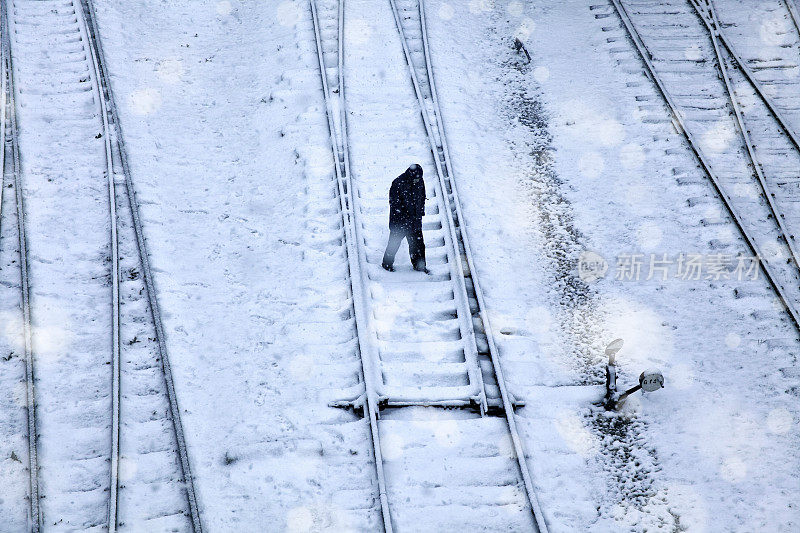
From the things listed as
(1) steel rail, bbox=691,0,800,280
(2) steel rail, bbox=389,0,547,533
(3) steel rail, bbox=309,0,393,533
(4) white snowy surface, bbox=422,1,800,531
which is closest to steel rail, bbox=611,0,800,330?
(4) white snowy surface, bbox=422,1,800,531

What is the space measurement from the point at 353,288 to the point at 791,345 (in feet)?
15.8

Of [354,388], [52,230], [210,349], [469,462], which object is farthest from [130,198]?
[469,462]

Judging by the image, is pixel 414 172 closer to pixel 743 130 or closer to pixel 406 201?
pixel 406 201

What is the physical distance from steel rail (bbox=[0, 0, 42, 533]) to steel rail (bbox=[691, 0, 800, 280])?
8515 millimetres

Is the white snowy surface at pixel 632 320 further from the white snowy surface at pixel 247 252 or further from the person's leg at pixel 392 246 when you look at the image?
the white snowy surface at pixel 247 252

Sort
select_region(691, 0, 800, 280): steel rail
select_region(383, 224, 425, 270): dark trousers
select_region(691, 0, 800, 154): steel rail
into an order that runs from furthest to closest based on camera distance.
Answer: select_region(691, 0, 800, 154): steel rail
select_region(691, 0, 800, 280): steel rail
select_region(383, 224, 425, 270): dark trousers

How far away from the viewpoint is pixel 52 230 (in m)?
8.53

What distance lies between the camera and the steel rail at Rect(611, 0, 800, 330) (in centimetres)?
800

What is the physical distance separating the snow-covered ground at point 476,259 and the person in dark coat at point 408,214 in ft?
2.81

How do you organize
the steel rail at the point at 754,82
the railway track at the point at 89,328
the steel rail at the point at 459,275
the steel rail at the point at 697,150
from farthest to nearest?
the steel rail at the point at 754,82 < the steel rail at the point at 697,150 < the steel rail at the point at 459,275 < the railway track at the point at 89,328

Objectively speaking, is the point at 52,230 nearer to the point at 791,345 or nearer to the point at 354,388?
the point at 354,388

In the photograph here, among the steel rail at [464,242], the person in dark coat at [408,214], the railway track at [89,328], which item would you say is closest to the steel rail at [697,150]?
the steel rail at [464,242]

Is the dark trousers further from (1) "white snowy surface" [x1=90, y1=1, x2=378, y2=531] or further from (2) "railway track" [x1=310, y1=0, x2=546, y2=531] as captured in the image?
(1) "white snowy surface" [x1=90, y1=1, x2=378, y2=531]

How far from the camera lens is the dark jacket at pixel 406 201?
755 centimetres
